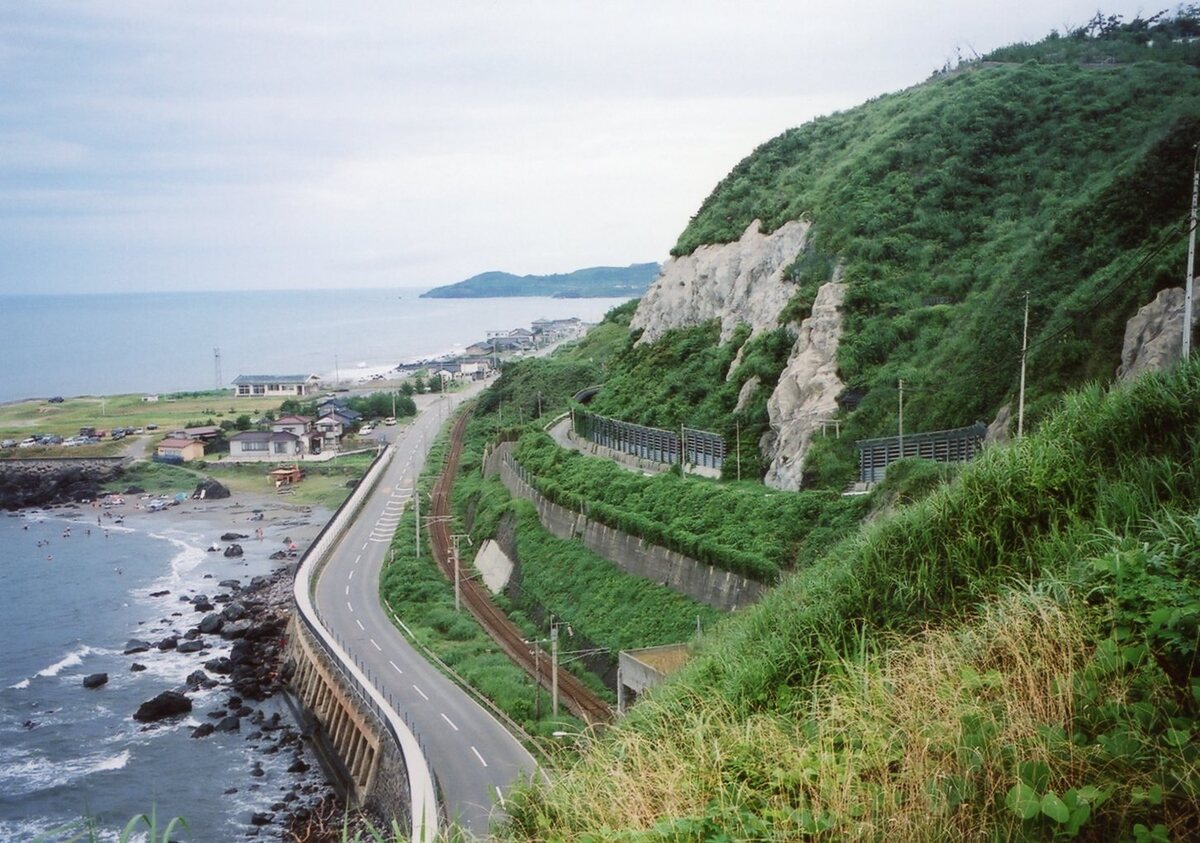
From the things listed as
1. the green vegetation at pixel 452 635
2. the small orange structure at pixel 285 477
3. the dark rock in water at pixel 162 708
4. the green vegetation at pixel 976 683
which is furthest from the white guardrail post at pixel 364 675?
the small orange structure at pixel 285 477

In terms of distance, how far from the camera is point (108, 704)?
3294 cm

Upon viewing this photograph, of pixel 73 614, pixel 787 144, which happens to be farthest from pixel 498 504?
pixel 787 144

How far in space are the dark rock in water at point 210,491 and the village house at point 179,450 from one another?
8609 mm

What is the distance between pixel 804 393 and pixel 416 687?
48.4 feet

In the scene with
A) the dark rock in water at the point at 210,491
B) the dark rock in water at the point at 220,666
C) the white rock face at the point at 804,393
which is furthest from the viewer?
the dark rock in water at the point at 210,491

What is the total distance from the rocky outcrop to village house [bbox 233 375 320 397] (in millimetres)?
95012

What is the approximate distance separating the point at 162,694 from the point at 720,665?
28.9 meters

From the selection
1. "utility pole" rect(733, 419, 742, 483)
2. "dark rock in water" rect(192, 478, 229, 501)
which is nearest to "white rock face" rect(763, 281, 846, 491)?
"utility pole" rect(733, 419, 742, 483)

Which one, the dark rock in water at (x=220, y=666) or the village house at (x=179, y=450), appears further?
the village house at (x=179, y=450)

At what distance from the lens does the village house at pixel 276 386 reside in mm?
107312

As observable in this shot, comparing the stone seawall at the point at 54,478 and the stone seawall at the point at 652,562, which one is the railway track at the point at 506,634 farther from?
the stone seawall at the point at 54,478

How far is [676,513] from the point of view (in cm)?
3005

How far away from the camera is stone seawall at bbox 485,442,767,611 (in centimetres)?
2555

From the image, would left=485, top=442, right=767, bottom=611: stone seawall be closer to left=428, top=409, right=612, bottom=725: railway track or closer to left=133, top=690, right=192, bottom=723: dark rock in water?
left=428, top=409, right=612, bottom=725: railway track
